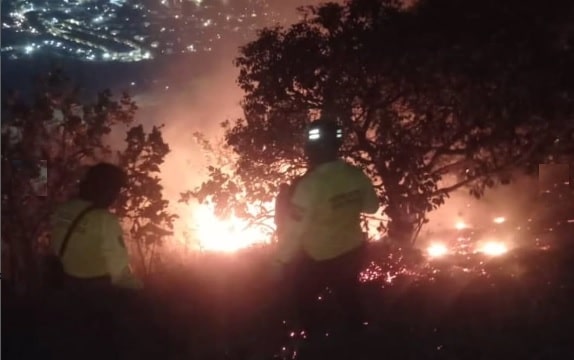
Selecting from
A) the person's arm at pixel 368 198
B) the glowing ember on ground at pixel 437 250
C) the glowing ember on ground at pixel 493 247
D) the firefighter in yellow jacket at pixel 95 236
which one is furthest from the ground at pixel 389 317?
the glowing ember on ground at pixel 437 250

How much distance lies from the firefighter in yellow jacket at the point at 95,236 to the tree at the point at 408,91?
4.75 meters

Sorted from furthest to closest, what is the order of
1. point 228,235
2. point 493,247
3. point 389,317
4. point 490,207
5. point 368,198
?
point 490,207 < point 228,235 < point 493,247 < point 389,317 < point 368,198

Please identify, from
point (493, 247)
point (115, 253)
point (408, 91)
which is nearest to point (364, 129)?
point (408, 91)

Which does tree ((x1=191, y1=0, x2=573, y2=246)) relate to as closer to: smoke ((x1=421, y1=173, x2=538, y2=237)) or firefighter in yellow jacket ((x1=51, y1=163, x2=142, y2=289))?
smoke ((x1=421, y1=173, x2=538, y2=237))

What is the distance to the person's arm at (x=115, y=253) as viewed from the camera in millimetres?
4836

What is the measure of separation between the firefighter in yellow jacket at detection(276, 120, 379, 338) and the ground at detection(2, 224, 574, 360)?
0.61m

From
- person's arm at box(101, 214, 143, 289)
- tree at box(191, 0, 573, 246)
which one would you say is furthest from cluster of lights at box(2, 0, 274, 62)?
person's arm at box(101, 214, 143, 289)

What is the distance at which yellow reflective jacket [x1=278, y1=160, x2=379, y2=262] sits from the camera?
15.6 ft

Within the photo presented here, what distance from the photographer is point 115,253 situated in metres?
4.88

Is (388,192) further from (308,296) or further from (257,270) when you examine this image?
(308,296)

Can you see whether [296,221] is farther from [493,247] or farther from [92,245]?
[493,247]

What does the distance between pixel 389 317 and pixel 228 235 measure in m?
A: 6.37

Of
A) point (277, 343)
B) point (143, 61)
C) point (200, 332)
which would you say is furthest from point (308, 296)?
point (143, 61)

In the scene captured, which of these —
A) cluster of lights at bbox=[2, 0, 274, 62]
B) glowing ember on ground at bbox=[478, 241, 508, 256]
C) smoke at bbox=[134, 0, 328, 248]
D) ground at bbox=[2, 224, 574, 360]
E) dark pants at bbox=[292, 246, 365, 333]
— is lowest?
glowing ember on ground at bbox=[478, 241, 508, 256]
